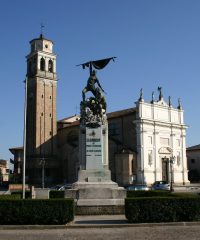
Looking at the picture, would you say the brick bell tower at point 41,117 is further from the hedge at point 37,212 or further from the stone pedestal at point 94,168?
the hedge at point 37,212

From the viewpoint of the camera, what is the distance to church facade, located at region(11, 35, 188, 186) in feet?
206

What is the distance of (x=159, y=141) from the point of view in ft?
219

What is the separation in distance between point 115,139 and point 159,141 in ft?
24.8

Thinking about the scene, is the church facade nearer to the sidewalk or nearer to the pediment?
the pediment

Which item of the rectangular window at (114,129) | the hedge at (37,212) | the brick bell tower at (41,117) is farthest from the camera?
the brick bell tower at (41,117)

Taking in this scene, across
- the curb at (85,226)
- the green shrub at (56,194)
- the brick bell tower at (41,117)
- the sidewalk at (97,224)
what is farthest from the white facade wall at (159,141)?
the curb at (85,226)

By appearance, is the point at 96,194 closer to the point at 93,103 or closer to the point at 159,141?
the point at 93,103

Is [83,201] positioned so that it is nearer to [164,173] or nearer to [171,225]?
[171,225]

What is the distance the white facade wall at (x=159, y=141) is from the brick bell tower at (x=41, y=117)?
1802cm

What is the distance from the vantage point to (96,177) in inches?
774

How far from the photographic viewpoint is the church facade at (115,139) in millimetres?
62656

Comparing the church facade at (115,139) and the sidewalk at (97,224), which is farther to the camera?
the church facade at (115,139)

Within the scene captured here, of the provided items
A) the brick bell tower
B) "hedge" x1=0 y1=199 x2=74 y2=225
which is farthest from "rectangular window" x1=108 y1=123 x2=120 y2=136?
"hedge" x1=0 y1=199 x2=74 y2=225

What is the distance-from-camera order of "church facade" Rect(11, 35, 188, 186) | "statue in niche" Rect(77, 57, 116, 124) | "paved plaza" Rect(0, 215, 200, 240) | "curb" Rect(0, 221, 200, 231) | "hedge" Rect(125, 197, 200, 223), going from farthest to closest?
"church facade" Rect(11, 35, 188, 186)
"statue in niche" Rect(77, 57, 116, 124)
"hedge" Rect(125, 197, 200, 223)
"curb" Rect(0, 221, 200, 231)
"paved plaza" Rect(0, 215, 200, 240)
